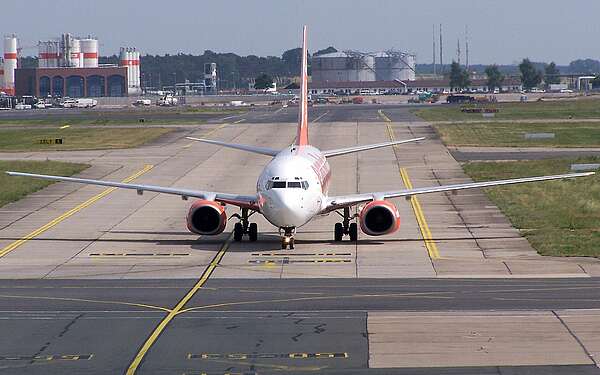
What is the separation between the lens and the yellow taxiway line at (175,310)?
89.5 ft

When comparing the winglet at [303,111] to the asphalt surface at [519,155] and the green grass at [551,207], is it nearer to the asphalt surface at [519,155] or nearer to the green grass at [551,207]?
the green grass at [551,207]

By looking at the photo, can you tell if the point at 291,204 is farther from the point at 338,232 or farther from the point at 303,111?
the point at 303,111

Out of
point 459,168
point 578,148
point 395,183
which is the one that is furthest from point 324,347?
point 578,148

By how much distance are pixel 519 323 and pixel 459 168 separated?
179 ft

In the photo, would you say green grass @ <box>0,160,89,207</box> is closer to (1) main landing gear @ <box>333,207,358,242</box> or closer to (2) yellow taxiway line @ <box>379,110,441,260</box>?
(2) yellow taxiway line @ <box>379,110,441,260</box>

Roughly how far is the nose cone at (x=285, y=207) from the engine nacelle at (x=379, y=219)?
2900 mm

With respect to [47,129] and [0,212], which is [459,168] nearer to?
[0,212]

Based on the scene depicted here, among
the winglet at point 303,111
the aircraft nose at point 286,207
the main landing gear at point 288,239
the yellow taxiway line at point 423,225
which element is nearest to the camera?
the aircraft nose at point 286,207

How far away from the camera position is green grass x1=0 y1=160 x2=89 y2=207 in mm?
69812

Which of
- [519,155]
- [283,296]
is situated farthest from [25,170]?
[283,296]

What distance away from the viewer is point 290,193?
45219mm

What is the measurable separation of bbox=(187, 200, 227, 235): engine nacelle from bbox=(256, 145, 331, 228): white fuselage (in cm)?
221

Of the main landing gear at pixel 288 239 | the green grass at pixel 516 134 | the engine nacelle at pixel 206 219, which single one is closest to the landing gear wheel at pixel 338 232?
the main landing gear at pixel 288 239

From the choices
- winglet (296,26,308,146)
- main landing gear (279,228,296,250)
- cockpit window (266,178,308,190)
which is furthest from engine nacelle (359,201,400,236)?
winglet (296,26,308,146)
